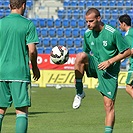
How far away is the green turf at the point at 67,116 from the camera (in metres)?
10.9

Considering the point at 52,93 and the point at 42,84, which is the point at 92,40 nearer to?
the point at 52,93

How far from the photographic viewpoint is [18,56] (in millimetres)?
7664

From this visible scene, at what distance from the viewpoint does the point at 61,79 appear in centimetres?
2342

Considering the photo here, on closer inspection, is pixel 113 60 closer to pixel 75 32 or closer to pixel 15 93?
pixel 15 93

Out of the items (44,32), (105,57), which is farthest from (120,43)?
(44,32)

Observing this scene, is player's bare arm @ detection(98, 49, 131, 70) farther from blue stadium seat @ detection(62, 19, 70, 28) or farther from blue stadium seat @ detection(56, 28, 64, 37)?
blue stadium seat @ detection(62, 19, 70, 28)

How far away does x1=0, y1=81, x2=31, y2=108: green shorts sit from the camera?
7707 millimetres

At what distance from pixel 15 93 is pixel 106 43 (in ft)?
6.75

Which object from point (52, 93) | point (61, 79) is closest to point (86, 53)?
point (52, 93)

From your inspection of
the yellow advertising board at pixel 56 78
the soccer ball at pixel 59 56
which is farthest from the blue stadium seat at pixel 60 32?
the soccer ball at pixel 59 56

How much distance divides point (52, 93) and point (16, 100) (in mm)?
12375

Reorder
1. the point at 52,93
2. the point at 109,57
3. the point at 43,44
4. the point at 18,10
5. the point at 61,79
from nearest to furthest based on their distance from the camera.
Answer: the point at 18,10 < the point at 109,57 < the point at 52,93 < the point at 61,79 < the point at 43,44

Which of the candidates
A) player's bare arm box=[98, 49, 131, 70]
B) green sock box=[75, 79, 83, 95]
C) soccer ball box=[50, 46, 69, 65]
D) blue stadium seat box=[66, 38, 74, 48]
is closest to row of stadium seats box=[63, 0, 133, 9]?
blue stadium seat box=[66, 38, 74, 48]

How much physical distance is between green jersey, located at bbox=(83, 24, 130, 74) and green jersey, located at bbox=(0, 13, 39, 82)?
1.79m
